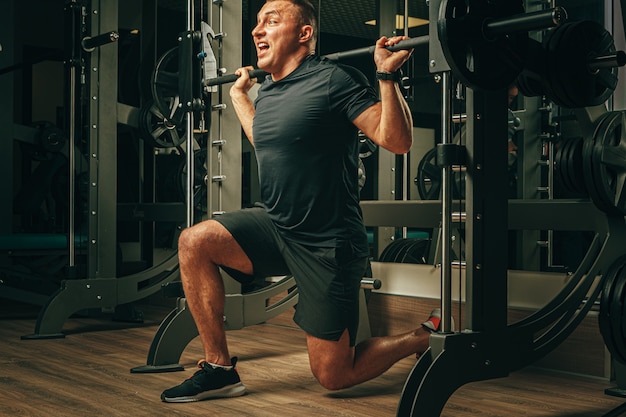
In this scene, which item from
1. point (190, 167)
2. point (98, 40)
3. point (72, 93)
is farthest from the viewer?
point (72, 93)

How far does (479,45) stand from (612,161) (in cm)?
96

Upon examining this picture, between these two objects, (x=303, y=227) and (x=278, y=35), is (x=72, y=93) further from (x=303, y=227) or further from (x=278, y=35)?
(x=303, y=227)

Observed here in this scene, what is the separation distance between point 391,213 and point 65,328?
1.98 m

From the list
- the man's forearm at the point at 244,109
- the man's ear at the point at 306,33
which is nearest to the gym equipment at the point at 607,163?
the man's ear at the point at 306,33

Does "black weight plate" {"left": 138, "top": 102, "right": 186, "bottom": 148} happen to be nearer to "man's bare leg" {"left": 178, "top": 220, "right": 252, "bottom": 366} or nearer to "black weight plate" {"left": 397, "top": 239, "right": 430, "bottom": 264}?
"black weight plate" {"left": 397, "top": 239, "right": 430, "bottom": 264}

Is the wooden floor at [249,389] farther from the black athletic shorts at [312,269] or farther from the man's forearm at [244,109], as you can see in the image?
the man's forearm at [244,109]

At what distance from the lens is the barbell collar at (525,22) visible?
6.32ft

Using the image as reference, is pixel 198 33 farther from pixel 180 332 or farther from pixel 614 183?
pixel 614 183

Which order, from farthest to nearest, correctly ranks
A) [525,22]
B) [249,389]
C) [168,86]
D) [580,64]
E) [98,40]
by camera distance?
1. [98,40]
2. [168,86]
3. [249,389]
4. [580,64]
5. [525,22]

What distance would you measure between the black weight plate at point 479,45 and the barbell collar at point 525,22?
0.02 meters

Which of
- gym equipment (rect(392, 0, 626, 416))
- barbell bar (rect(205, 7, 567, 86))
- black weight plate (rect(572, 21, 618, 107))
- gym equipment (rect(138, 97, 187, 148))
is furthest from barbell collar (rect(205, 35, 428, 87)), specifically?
gym equipment (rect(138, 97, 187, 148))

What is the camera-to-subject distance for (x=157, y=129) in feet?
16.6

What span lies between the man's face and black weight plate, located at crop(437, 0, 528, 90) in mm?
857

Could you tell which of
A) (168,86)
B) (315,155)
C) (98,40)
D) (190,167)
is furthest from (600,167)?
(98,40)
